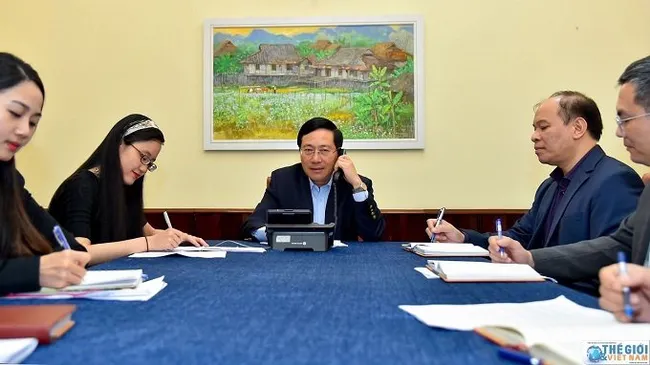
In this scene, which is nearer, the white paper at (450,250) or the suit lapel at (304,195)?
the white paper at (450,250)

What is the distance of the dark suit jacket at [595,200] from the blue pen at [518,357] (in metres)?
1.46

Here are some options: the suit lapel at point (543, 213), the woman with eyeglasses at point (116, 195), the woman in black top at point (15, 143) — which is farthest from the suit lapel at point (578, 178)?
the woman in black top at point (15, 143)

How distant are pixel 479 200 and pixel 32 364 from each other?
3.28 meters

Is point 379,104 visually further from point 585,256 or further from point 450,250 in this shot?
point 585,256

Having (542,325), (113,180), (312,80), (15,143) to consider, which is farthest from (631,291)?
(312,80)

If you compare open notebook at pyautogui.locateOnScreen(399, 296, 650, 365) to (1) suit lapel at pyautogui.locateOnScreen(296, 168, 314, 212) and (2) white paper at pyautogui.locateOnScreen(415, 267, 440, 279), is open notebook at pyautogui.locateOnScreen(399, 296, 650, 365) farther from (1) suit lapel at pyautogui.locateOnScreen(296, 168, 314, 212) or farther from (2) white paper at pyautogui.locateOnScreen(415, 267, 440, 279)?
(1) suit lapel at pyautogui.locateOnScreen(296, 168, 314, 212)

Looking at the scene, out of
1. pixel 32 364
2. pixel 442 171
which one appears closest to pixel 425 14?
pixel 442 171

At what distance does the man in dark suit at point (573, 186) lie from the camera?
2.10 m

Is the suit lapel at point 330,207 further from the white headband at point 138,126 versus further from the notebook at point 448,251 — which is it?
the white headband at point 138,126

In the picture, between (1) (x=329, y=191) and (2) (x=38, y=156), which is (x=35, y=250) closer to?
(1) (x=329, y=191)

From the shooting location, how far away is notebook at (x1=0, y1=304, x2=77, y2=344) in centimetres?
89

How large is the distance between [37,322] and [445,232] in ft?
6.83

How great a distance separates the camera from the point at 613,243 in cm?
185

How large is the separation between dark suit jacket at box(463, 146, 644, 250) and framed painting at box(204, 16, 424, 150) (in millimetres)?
1478
